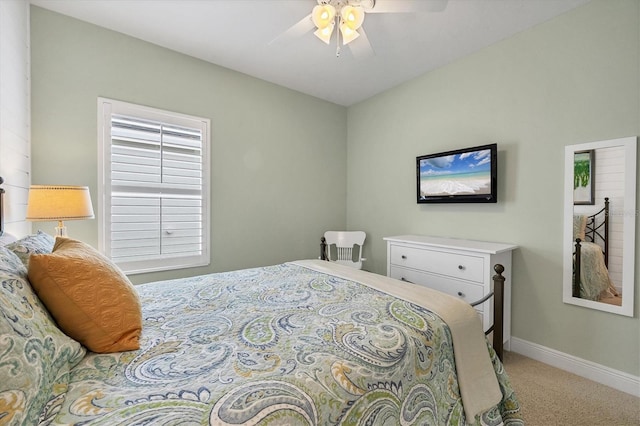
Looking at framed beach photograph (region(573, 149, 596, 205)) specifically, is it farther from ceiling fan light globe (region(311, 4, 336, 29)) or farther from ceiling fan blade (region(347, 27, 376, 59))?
ceiling fan light globe (region(311, 4, 336, 29))

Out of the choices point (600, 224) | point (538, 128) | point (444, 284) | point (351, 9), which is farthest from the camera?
point (444, 284)

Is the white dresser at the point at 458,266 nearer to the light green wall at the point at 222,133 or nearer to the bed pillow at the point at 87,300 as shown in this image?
the light green wall at the point at 222,133

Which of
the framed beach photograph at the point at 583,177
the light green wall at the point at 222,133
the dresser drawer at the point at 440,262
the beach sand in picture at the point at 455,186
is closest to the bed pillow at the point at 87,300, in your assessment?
the light green wall at the point at 222,133

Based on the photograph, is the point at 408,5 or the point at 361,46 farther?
the point at 361,46

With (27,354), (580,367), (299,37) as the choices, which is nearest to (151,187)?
(299,37)

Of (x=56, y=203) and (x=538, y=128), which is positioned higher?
(x=538, y=128)

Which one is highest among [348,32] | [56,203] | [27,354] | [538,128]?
[348,32]

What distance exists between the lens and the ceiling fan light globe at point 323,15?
1.74 metres

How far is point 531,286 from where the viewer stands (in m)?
2.43

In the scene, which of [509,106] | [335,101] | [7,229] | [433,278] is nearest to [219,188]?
[7,229]

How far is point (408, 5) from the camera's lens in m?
1.81

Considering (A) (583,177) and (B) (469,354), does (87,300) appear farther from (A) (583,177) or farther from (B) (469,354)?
(A) (583,177)

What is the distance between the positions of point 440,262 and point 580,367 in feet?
4.00

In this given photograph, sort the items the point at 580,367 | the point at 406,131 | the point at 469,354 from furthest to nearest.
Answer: the point at 406,131
the point at 580,367
the point at 469,354
